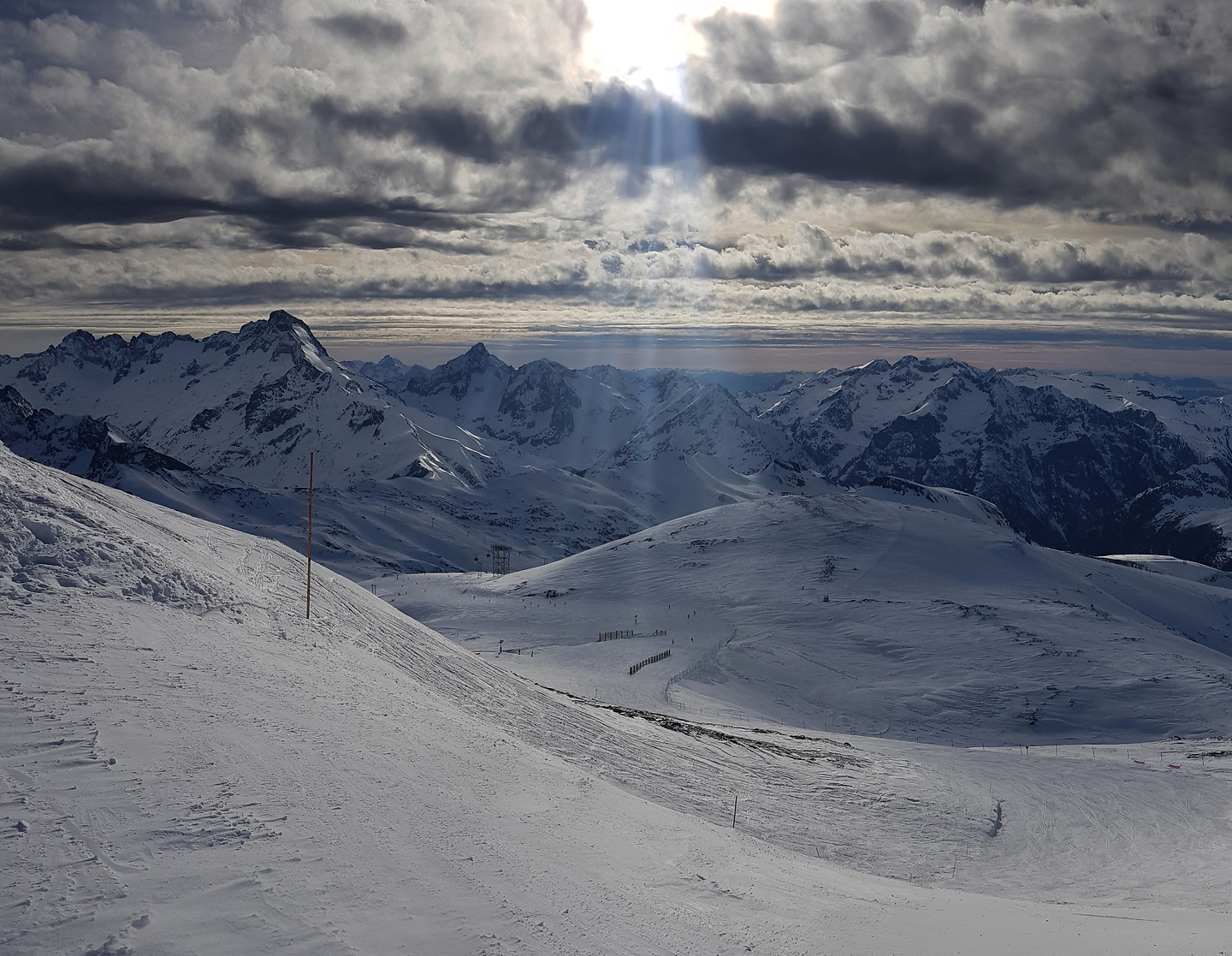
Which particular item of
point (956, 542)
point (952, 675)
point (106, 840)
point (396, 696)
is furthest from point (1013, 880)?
point (956, 542)

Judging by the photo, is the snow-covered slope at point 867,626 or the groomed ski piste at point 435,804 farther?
the snow-covered slope at point 867,626

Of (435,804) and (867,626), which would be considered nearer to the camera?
(435,804)

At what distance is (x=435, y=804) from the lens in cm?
1583

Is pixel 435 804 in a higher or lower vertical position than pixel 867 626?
higher

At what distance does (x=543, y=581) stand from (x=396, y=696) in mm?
76706

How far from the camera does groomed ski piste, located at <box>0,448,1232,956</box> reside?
11039 mm

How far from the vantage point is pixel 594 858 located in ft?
50.3

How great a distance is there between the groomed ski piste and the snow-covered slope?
34.1ft

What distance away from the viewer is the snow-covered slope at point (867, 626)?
5700 cm

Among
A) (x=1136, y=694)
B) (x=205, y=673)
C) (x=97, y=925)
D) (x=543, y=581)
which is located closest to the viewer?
(x=97, y=925)

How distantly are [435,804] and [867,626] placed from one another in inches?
2630

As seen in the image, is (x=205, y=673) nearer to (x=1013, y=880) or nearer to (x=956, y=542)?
(x=1013, y=880)

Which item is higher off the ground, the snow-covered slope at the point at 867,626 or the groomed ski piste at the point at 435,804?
the groomed ski piste at the point at 435,804

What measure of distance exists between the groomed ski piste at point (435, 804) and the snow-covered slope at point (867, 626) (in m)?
10.4
